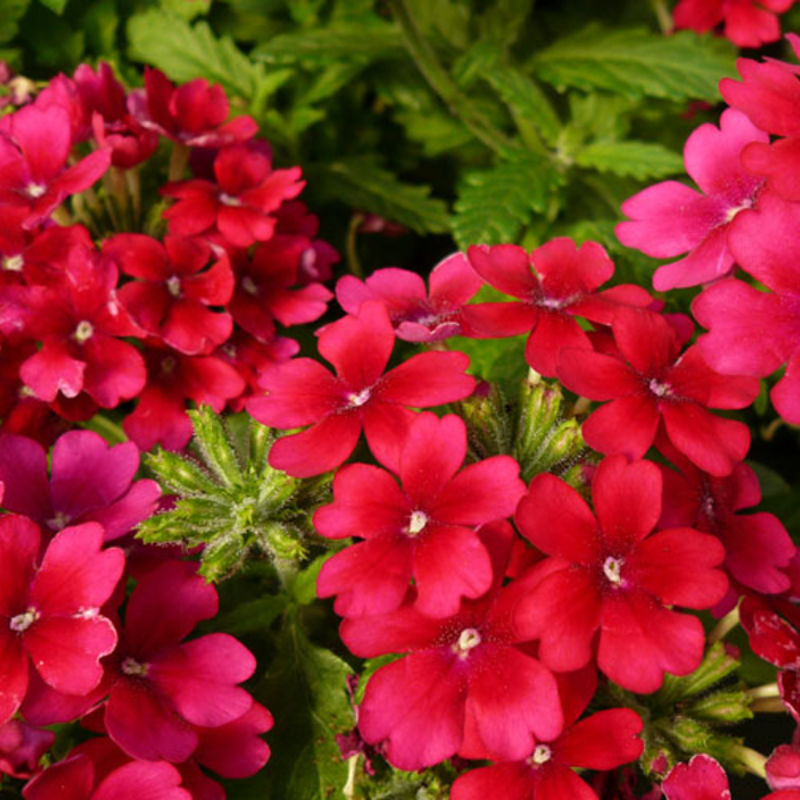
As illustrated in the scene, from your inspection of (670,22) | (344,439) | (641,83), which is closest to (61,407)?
(344,439)

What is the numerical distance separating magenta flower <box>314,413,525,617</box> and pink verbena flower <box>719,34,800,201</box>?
33 centimetres

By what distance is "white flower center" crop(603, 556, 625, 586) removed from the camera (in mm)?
804

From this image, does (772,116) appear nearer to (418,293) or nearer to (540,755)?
(418,293)

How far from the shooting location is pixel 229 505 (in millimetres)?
958

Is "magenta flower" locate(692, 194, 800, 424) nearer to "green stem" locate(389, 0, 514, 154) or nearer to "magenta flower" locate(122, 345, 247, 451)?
"magenta flower" locate(122, 345, 247, 451)

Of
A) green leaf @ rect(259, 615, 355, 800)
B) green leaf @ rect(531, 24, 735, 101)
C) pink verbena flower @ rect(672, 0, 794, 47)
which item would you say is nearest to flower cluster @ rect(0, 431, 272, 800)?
green leaf @ rect(259, 615, 355, 800)

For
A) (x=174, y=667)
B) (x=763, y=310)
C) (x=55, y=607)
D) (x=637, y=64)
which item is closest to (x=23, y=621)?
(x=55, y=607)

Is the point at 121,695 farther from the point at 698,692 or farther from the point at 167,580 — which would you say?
the point at 698,692

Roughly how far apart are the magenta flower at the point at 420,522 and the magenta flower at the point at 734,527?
7.2 inches

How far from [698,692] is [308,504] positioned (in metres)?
0.45

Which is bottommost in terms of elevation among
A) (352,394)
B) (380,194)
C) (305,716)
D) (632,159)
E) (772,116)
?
(305,716)

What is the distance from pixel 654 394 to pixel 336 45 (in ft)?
3.37

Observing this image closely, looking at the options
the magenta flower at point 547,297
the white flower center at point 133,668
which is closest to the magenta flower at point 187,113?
the magenta flower at point 547,297

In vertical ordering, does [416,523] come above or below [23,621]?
above
